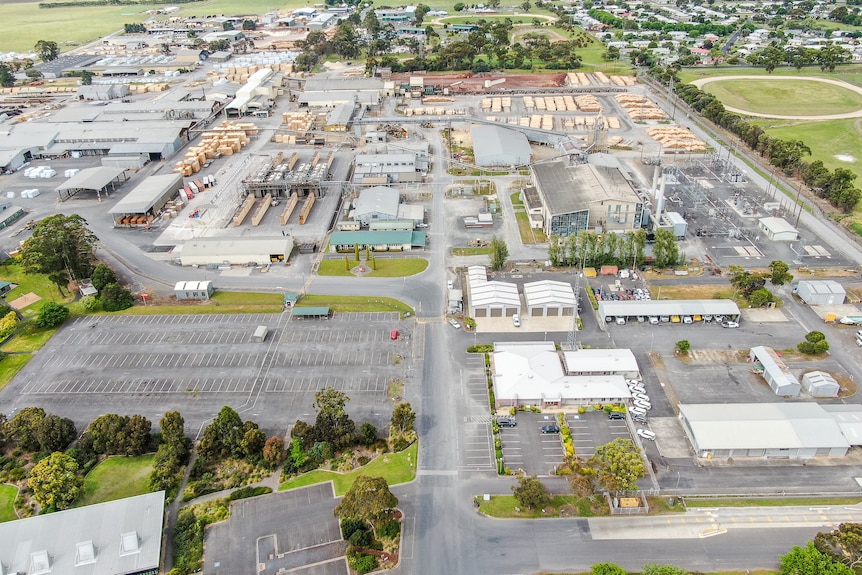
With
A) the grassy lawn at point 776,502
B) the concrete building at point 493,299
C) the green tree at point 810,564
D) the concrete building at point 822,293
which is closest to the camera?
the green tree at point 810,564

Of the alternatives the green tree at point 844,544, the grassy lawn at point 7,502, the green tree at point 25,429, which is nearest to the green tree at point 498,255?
the green tree at point 844,544

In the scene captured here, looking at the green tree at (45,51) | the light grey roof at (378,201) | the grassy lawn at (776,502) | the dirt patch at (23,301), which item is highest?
the green tree at (45,51)

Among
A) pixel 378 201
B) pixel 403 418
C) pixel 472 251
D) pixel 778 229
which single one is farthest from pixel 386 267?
pixel 778 229

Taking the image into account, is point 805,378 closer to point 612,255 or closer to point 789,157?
point 612,255

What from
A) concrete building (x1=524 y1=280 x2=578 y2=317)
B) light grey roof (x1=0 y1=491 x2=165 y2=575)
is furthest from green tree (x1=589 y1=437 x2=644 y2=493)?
light grey roof (x1=0 y1=491 x2=165 y2=575)

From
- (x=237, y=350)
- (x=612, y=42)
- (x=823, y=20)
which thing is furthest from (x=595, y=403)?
(x=823, y=20)

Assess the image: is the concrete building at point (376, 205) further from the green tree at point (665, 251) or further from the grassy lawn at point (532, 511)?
the grassy lawn at point (532, 511)

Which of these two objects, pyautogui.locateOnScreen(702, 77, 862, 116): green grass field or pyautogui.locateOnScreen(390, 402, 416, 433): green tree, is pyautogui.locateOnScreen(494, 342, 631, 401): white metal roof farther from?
pyautogui.locateOnScreen(702, 77, 862, 116): green grass field
